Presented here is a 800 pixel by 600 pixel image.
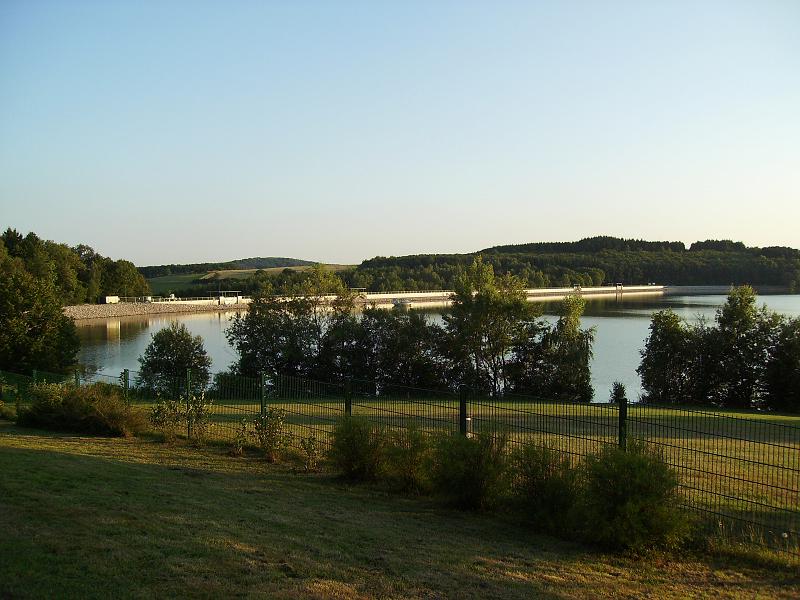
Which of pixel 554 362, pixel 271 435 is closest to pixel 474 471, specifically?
pixel 271 435

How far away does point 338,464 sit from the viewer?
10.6 metres

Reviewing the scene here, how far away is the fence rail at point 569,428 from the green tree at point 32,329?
21880 millimetres

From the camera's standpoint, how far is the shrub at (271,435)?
12.1 meters

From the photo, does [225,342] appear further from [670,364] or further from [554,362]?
[670,364]

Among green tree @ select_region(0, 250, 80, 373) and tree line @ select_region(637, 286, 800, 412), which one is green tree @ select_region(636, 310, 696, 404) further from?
green tree @ select_region(0, 250, 80, 373)

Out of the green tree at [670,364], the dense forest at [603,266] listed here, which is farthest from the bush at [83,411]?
the dense forest at [603,266]

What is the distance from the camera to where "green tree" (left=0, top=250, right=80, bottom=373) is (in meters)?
38.7

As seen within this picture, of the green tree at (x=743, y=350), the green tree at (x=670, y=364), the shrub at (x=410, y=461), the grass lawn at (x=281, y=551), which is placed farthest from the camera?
the green tree at (x=670, y=364)

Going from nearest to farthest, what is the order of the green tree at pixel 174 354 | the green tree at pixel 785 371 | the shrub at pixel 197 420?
the shrub at pixel 197 420 → the green tree at pixel 785 371 → the green tree at pixel 174 354

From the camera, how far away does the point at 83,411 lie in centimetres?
1452

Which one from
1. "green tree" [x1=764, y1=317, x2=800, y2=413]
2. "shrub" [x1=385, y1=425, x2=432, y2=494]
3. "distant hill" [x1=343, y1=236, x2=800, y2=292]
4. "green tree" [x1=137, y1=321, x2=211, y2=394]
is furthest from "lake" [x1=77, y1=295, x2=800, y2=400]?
"distant hill" [x1=343, y1=236, x2=800, y2=292]

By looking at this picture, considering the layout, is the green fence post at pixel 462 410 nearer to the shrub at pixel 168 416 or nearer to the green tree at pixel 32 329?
the shrub at pixel 168 416

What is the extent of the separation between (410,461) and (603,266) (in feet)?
518

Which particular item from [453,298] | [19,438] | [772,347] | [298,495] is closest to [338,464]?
[298,495]
